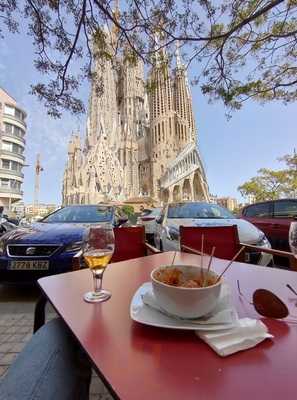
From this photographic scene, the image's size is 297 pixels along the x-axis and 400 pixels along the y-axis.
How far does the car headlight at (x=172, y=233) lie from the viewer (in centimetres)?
423

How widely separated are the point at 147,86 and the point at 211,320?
5708 millimetres

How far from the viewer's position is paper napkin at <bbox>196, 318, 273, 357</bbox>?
24.4 inches

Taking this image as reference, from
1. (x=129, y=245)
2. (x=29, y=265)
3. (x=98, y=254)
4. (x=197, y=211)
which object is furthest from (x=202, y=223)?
(x=98, y=254)

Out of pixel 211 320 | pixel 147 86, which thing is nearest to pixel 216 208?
pixel 147 86

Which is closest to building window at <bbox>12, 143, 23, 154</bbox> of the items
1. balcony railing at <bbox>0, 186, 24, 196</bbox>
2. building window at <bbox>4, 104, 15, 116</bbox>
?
building window at <bbox>4, 104, 15, 116</bbox>

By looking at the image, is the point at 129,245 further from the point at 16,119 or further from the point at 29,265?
the point at 16,119

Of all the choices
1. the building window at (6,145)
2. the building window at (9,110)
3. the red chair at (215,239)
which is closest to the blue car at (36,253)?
the red chair at (215,239)

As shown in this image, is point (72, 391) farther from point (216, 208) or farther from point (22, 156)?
point (22, 156)

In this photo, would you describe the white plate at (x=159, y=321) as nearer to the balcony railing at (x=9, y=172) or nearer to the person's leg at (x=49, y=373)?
the person's leg at (x=49, y=373)

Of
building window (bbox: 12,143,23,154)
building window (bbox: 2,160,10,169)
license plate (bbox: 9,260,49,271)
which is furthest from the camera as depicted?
building window (bbox: 12,143,23,154)

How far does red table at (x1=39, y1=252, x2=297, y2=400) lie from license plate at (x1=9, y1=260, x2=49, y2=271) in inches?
95.6

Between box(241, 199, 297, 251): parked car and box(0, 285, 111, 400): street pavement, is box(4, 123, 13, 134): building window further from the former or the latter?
box(241, 199, 297, 251): parked car

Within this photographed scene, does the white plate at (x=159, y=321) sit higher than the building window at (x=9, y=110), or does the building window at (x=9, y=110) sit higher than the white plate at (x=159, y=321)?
the building window at (x=9, y=110)

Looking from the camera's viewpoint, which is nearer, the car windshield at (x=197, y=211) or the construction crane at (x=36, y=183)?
the car windshield at (x=197, y=211)
